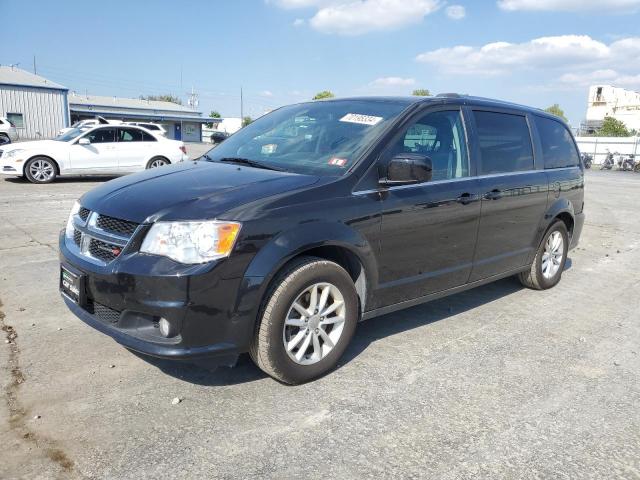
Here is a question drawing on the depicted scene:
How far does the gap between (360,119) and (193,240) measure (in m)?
1.72

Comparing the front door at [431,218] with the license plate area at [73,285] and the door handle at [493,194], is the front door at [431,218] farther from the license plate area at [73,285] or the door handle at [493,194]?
the license plate area at [73,285]

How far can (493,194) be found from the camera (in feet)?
14.6

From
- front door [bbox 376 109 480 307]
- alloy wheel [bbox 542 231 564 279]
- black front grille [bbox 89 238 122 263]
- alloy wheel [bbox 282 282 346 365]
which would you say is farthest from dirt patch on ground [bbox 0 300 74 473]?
alloy wheel [bbox 542 231 564 279]

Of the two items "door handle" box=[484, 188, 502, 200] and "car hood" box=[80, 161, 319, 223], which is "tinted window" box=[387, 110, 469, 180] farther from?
"car hood" box=[80, 161, 319, 223]

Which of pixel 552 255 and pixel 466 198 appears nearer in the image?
pixel 466 198

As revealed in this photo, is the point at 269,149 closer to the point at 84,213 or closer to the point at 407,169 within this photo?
the point at 407,169

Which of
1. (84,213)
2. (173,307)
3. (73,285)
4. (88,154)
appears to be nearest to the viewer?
(173,307)

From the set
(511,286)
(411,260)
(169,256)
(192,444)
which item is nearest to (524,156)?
(511,286)

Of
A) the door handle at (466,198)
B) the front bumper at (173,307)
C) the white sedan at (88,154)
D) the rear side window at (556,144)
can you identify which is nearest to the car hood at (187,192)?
the front bumper at (173,307)

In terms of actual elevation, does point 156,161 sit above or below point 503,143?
below

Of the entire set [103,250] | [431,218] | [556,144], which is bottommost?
[103,250]

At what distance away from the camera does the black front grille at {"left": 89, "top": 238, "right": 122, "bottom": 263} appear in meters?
3.02

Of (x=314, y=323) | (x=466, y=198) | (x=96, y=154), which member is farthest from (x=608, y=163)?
(x=314, y=323)

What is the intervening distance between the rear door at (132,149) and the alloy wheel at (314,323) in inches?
468
